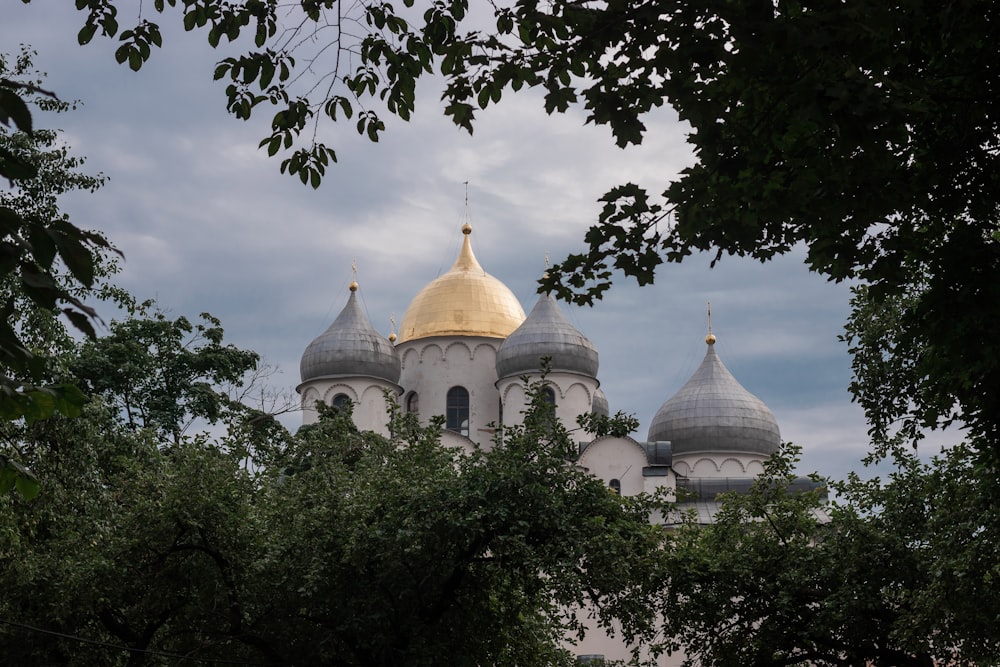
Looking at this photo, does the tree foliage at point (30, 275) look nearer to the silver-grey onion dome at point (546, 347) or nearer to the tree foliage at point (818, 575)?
the tree foliage at point (818, 575)

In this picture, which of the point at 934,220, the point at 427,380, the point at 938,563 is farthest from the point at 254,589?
the point at 427,380

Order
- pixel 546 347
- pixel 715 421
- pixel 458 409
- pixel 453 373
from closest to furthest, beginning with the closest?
pixel 546 347, pixel 715 421, pixel 458 409, pixel 453 373

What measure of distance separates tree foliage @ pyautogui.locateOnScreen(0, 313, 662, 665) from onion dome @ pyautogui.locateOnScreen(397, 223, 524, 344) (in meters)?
25.6

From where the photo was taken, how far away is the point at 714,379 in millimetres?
42594

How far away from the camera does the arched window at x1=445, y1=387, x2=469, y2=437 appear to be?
142 feet

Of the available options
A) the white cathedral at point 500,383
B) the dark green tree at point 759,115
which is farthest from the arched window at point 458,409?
the dark green tree at point 759,115

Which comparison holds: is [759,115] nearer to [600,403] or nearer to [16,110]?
[16,110]

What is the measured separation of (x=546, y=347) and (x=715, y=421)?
6.12m

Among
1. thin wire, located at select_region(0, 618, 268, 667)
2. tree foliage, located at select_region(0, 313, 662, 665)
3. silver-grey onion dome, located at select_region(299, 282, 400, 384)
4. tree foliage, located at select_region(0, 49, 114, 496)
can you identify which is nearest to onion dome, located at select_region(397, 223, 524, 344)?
silver-grey onion dome, located at select_region(299, 282, 400, 384)

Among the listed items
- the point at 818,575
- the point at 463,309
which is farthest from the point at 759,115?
the point at 463,309

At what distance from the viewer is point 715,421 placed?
4125 cm

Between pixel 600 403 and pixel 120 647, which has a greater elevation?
pixel 600 403

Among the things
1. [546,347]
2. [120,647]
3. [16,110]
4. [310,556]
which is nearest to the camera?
[16,110]

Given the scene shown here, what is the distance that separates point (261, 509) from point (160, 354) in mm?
11053
